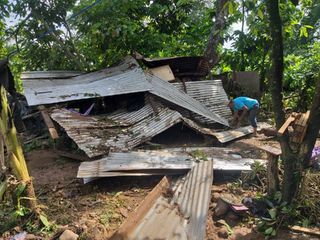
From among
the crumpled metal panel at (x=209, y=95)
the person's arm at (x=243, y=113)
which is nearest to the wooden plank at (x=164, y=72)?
the crumpled metal panel at (x=209, y=95)

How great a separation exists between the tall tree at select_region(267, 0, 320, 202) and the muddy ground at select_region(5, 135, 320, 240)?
65 cm

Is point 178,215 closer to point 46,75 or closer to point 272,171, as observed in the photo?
point 272,171

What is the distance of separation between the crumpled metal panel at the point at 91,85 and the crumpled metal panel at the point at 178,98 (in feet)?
0.79

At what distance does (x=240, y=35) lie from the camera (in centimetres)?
1146

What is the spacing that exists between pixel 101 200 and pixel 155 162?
125cm

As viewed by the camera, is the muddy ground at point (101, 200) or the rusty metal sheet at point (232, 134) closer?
the muddy ground at point (101, 200)

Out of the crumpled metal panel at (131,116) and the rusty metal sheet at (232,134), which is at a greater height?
the crumpled metal panel at (131,116)

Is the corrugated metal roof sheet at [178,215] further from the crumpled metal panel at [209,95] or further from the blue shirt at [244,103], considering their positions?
the crumpled metal panel at [209,95]

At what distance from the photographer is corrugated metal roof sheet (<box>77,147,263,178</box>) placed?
573cm

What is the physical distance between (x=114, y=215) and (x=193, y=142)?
388 cm

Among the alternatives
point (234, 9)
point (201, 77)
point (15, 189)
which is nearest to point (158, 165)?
point (15, 189)

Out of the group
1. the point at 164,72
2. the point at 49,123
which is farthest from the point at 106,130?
the point at 164,72

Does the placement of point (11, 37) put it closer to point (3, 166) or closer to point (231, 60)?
point (231, 60)

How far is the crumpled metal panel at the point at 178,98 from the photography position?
27.7ft
